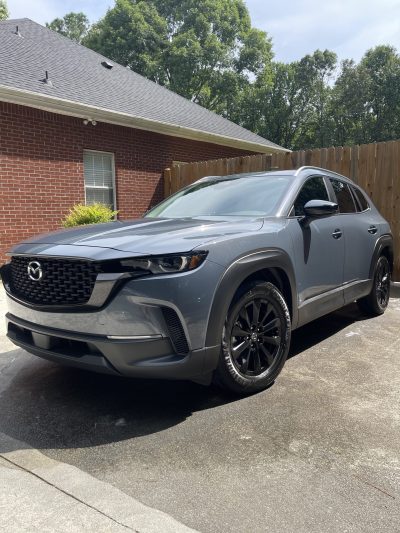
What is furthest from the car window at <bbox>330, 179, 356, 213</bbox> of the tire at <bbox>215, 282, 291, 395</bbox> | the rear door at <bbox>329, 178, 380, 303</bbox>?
the tire at <bbox>215, 282, 291, 395</bbox>

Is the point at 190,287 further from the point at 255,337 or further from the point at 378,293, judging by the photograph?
the point at 378,293

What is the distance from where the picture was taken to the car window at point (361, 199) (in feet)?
17.6

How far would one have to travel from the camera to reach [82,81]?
11.4 metres

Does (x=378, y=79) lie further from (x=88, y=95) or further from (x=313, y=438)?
(x=313, y=438)

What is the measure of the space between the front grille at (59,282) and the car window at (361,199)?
360 cm

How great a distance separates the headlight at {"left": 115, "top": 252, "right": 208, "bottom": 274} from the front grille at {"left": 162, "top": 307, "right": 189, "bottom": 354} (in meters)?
0.24

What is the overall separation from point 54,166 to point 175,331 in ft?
25.3

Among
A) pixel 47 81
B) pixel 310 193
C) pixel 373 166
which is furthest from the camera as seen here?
pixel 47 81

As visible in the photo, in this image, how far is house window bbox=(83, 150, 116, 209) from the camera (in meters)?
10.5

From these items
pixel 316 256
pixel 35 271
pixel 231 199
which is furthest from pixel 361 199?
pixel 35 271

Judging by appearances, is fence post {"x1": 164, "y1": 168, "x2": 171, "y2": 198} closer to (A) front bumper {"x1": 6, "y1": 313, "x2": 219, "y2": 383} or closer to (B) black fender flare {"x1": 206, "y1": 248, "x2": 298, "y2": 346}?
(B) black fender flare {"x1": 206, "y1": 248, "x2": 298, "y2": 346}

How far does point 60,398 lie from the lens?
11.3 feet

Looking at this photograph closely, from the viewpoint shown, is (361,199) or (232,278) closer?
(232,278)

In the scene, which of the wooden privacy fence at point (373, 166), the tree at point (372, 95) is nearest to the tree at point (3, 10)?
the tree at point (372, 95)
